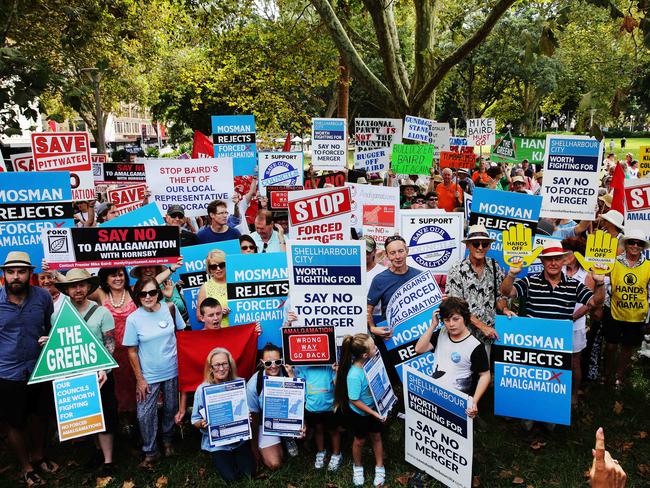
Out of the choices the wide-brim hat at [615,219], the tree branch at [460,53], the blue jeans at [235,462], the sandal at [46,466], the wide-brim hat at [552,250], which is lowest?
the sandal at [46,466]

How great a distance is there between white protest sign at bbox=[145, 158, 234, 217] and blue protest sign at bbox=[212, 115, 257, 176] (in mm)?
3383

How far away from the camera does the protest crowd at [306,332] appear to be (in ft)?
18.6

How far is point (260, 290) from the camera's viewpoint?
6.87 m

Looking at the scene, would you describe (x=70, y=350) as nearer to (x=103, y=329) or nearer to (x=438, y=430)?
(x=103, y=329)

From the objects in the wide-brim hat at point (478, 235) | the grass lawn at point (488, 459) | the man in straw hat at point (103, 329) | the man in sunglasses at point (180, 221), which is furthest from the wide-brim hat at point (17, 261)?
the wide-brim hat at point (478, 235)

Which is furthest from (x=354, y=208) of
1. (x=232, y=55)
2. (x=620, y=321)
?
(x=232, y=55)

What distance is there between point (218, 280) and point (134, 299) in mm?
A: 1041

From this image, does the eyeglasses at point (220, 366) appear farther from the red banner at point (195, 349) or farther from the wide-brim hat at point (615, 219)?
the wide-brim hat at point (615, 219)

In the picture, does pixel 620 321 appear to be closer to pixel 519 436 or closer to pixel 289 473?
pixel 519 436

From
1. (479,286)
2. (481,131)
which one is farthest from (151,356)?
(481,131)

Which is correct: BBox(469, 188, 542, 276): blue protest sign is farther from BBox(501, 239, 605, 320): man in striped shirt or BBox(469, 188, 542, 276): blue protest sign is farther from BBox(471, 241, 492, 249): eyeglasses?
BBox(471, 241, 492, 249): eyeglasses

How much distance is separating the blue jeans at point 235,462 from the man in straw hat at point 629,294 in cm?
456

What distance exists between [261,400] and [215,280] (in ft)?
5.75

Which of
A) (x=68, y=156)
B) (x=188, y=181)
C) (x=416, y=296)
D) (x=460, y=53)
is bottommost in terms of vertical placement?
(x=416, y=296)
